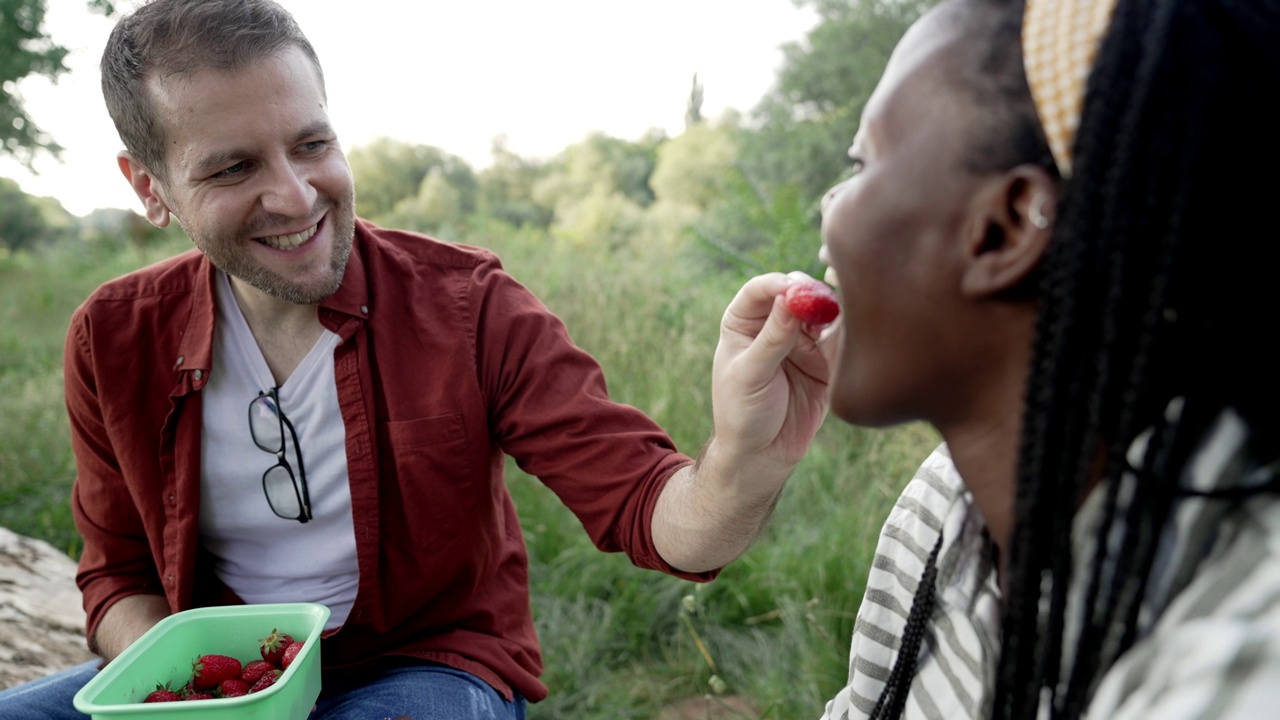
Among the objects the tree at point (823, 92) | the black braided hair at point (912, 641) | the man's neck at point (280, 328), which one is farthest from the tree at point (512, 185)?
the black braided hair at point (912, 641)

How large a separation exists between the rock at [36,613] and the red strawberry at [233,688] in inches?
47.4

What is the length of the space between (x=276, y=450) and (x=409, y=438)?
0.34 metres

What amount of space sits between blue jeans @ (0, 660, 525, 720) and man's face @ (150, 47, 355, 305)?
887 millimetres

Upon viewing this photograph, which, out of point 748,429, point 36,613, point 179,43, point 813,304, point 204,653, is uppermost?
point 179,43

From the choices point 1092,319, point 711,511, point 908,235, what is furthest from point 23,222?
point 1092,319

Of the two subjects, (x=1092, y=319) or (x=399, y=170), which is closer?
(x=1092, y=319)

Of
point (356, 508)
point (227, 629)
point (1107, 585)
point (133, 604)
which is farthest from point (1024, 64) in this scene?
point (133, 604)

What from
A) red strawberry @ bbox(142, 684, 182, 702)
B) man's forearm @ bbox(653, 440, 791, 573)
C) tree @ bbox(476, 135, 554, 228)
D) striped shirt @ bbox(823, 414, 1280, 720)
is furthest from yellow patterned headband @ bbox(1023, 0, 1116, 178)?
tree @ bbox(476, 135, 554, 228)

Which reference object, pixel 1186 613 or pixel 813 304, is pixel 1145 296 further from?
pixel 813 304

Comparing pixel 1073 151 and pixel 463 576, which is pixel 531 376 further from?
pixel 1073 151

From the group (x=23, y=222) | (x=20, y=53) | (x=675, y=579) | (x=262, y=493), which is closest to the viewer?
(x=262, y=493)

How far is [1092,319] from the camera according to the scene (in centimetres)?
90

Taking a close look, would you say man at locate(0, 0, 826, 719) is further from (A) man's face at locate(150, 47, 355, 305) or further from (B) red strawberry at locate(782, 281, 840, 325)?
(B) red strawberry at locate(782, 281, 840, 325)

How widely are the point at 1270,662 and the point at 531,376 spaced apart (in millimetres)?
1562
